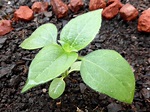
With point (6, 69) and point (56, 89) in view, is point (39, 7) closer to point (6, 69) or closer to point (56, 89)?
point (6, 69)

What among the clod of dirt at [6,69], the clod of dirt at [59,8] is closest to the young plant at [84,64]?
the clod of dirt at [6,69]

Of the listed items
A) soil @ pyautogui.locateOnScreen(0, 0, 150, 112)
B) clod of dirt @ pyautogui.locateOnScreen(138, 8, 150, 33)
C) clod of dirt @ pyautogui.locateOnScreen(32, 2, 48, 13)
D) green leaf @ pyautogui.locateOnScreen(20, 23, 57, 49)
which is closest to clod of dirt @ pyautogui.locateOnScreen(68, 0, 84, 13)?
soil @ pyautogui.locateOnScreen(0, 0, 150, 112)

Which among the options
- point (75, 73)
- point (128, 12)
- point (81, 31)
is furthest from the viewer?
point (128, 12)

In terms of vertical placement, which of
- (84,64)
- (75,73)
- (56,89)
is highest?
(84,64)

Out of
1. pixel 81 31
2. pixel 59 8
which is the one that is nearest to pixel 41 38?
pixel 81 31

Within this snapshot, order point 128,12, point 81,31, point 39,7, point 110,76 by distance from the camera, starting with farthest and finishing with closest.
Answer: point 39,7
point 128,12
point 81,31
point 110,76

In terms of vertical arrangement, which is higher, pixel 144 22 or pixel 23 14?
pixel 23 14

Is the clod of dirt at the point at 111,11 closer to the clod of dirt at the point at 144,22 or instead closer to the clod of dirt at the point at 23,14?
the clod of dirt at the point at 144,22
